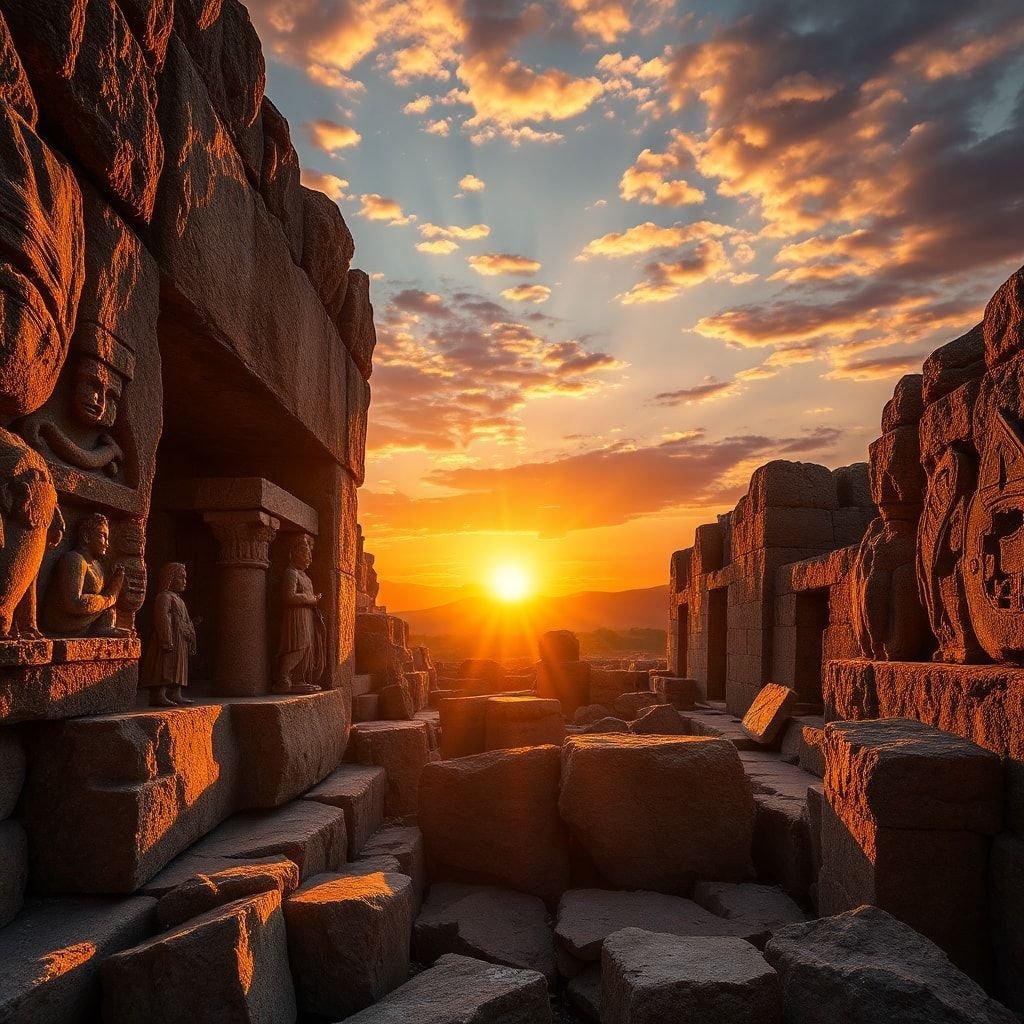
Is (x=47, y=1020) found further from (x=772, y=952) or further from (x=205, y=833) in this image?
(x=772, y=952)

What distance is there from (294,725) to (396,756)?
177 centimetres

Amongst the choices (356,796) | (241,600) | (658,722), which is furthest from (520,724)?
(241,600)

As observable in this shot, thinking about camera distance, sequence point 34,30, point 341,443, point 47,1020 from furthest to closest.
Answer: point 341,443 < point 34,30 < point 47,1020

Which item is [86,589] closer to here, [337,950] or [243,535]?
[337,950]

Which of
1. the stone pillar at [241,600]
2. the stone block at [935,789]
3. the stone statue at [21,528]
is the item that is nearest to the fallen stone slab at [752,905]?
the stone block at [935,789]

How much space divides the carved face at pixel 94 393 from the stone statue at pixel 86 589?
0.40m

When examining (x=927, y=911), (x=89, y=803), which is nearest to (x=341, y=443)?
(x=89, y=803)

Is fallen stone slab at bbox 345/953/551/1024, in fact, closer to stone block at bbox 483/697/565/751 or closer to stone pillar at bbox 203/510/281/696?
stone pillar at bbox 203/510/281/696

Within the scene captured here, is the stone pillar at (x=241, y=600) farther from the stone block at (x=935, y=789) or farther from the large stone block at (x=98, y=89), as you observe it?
the stone block at (x=935, y=789)

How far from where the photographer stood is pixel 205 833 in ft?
12.9

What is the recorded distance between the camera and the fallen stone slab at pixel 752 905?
3.95m

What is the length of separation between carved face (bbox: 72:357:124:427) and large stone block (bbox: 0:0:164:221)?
719 mm

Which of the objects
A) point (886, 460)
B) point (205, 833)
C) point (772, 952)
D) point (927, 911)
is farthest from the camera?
point (886, 460)

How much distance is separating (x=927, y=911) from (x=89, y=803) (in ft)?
10.9
